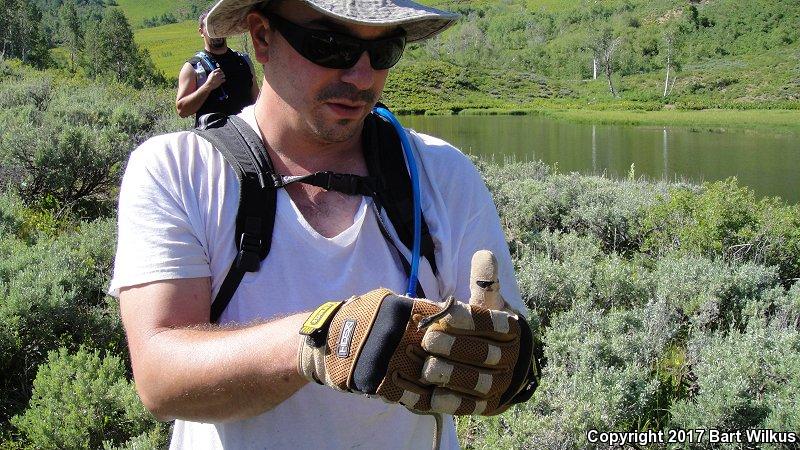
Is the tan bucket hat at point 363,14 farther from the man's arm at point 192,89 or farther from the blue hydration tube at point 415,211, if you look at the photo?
the man's arm at point 192,89

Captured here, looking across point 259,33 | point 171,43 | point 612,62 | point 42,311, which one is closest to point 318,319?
point 259,33

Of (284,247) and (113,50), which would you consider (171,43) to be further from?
(284,247)

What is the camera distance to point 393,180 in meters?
1.69

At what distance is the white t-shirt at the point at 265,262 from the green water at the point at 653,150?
1503 centimetres

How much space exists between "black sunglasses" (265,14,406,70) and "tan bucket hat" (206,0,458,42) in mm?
53

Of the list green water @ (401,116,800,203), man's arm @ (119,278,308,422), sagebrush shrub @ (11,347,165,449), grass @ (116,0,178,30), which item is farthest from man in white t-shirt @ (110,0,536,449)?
grass @ (116,0,178,30)

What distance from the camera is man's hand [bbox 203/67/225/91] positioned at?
459 centimetres

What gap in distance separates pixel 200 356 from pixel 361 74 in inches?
31.7

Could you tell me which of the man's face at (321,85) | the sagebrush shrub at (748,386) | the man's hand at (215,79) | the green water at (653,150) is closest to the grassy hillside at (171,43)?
the green water at (653,150)

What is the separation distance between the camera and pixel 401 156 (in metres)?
1.74

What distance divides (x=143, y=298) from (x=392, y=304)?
0.56 m

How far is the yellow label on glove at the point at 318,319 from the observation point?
3.85ft

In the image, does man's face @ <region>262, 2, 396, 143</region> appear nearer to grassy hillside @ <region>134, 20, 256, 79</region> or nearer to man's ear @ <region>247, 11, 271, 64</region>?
man's ear @ <region>247, 11, 271, 64</region>

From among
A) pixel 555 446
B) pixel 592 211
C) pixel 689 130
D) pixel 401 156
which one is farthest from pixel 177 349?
pixel 689 130
